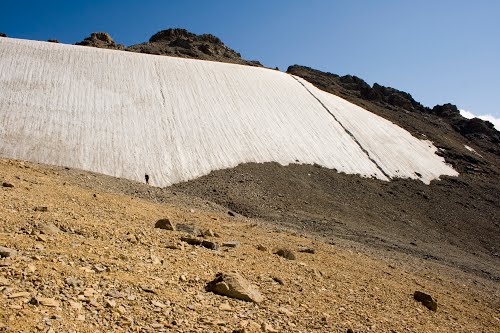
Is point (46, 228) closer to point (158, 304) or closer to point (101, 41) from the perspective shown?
point (158, 304)

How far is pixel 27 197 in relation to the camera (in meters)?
9.45

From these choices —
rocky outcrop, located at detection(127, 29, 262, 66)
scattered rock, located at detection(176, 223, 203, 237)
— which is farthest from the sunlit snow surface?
scattered rock, located at detection(176, 223, 203, 237)

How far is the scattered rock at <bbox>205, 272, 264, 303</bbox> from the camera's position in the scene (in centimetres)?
625

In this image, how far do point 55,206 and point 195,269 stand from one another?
4.12 meters

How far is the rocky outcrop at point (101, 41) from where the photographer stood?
41778 mm

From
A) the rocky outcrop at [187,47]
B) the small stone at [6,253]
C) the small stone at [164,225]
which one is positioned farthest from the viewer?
the rocky outcrop at [187,47]

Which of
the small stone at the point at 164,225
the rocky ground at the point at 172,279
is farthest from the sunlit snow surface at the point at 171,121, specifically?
the small stone at the point at 164,225

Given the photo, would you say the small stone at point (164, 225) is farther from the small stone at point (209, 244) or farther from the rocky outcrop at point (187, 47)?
the rocky outcrop at point (187, 47)

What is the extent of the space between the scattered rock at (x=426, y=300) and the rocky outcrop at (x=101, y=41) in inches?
1550

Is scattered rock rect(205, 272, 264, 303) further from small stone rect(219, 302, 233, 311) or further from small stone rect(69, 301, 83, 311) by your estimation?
small stone rect(69, 301, 83, 311)

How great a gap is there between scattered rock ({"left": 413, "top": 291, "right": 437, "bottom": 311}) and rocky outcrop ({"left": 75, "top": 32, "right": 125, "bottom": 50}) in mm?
39381

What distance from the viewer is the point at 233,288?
630cm

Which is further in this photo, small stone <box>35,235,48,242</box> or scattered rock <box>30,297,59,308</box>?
small stone <box>35,235,48,242</box>

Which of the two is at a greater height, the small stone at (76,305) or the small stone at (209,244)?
the small stone at (76,305)
